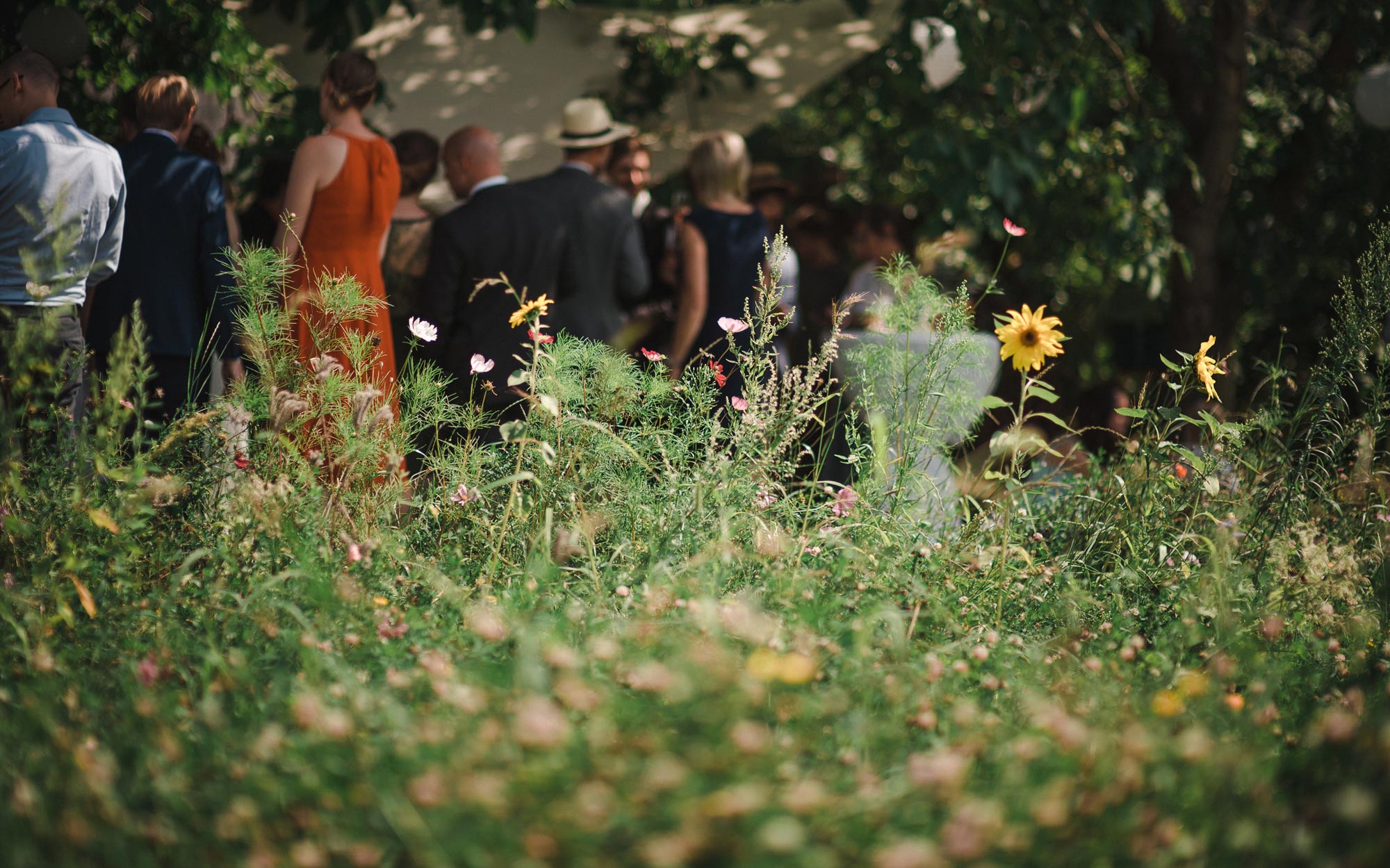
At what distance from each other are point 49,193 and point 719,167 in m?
1.89

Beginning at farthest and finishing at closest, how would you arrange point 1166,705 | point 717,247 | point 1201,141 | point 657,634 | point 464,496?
point 1201,141
point 717,247
point 464,496
point 657,634
point 1166,705

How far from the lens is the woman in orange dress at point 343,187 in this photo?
3.36m

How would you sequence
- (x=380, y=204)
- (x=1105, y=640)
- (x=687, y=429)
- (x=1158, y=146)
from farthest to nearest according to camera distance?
(x=1158, y=146) < (x=380, y=204) < (x=687, y=429) < (x=1105, y=640)

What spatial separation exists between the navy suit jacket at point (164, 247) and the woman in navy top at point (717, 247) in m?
1.38

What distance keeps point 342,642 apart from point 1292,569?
6.31 feet

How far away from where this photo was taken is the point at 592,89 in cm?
527

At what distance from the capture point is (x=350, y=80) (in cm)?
337

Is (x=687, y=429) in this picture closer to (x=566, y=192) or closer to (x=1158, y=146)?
(x=566, y=192)

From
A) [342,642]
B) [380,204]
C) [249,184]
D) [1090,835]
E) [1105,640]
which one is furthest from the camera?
[249,184]

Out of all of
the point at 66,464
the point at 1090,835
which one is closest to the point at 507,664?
the point at 1090,835

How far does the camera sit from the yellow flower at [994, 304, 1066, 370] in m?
2.35

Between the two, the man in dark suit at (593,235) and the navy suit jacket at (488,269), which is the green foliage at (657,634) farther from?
the man in dark suit at (593,235)

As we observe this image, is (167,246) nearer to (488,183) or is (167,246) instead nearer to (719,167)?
(488,183)

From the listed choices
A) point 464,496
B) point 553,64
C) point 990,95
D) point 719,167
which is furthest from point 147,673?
point 990,95
